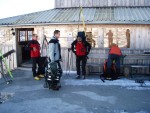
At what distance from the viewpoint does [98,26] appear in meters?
13.1

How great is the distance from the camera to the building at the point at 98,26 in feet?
41.3

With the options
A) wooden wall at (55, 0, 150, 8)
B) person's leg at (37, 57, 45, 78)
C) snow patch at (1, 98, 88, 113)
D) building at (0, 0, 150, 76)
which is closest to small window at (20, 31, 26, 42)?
building at (0, 0, 150, 76)

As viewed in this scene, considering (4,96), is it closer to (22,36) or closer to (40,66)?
(40,66)

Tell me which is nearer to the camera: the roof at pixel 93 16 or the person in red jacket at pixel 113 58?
the person in red jacket at pixel 113 58

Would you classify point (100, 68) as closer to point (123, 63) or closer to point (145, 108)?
point (123, 63)

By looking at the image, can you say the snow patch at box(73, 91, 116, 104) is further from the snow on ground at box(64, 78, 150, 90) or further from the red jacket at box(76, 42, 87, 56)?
the red jacket at box(76, 42, 87, 56)

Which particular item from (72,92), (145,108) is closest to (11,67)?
(72,92)

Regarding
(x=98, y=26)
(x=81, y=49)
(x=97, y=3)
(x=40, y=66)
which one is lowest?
(x=40, y=66)

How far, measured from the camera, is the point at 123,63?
39.3 ft

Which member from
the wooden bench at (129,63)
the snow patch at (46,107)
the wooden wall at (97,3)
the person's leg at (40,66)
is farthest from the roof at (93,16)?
the snow patch at (46,107)

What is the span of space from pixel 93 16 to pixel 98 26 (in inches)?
43.3

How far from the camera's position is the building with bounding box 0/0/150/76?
12.6 metres

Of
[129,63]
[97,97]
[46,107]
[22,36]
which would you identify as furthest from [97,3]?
[46,107]

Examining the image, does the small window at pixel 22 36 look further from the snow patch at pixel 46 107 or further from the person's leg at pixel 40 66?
the snow patch at pixel 46 107
